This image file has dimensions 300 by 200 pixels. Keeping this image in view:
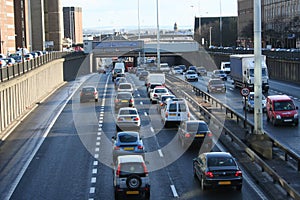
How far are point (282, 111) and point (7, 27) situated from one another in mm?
72890

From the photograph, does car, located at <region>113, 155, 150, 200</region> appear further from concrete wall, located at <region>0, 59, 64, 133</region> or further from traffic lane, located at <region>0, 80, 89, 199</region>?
concrete wall, located at <region>0, 59, 64, 133</region>

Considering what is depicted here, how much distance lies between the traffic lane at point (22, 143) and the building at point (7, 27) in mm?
45234

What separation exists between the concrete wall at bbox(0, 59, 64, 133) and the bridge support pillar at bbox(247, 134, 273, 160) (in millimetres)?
15895

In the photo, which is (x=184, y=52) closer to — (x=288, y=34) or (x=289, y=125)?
(x=288, y=34)

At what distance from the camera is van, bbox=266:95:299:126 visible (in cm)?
3694

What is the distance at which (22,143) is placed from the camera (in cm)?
3328

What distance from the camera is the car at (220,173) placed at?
68.0 ft

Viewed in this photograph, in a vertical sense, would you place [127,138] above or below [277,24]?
below

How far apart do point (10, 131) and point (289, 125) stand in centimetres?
1706

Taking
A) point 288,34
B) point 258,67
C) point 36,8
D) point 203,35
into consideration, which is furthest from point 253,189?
point 203,35

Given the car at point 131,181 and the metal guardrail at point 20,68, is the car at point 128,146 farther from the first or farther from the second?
the metal guardrail at point 20,68

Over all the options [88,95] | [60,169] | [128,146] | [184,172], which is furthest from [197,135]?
[88,95]

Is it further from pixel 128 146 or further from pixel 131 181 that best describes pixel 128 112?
pixel 131 181

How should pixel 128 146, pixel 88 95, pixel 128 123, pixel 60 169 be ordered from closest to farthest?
1. pixel 60 169
2. pixel 128 146
3. pixel 128 123
4. pixel 88 95
